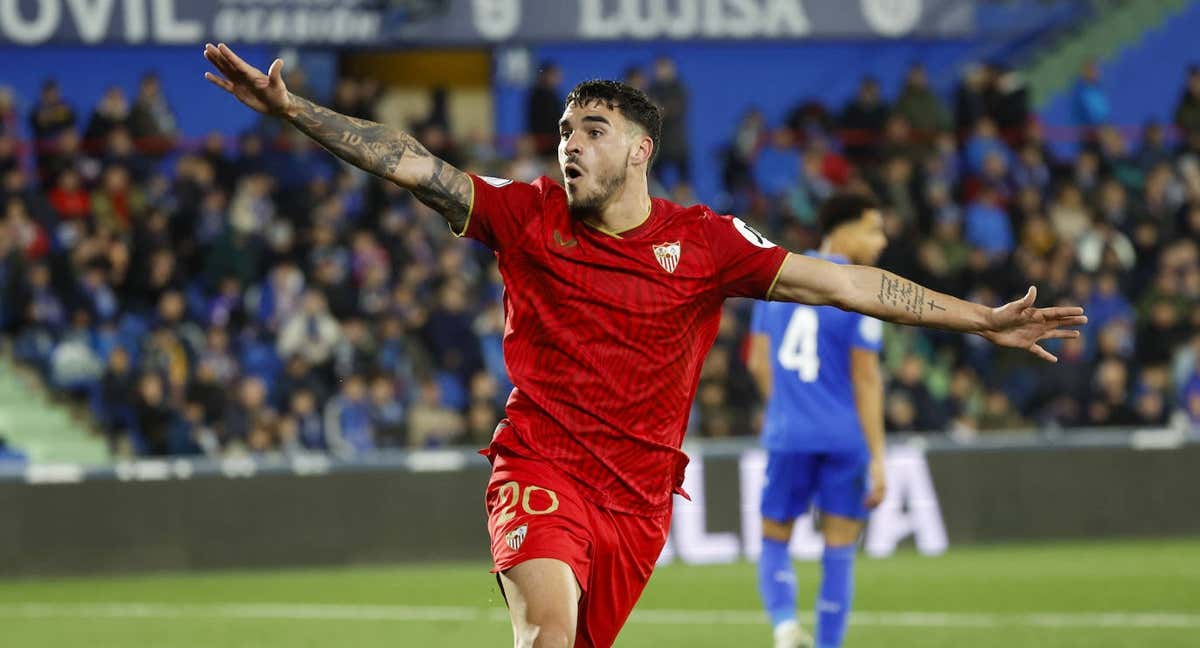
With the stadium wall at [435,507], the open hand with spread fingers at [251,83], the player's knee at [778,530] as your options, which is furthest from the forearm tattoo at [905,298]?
the stadium wall at [435,507]

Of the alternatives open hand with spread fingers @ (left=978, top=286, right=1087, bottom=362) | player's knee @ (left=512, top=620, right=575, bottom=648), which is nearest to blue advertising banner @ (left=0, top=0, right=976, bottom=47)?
open hand with spread fingers @ (left=978, top=286, right=1087, bottom=362)

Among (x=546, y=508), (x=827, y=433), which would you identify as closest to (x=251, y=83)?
(x=546, y=508)

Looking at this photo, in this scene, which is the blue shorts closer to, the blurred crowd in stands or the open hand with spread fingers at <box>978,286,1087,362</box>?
the open hand with spread fingers at <box>978,286,1087,362</box>

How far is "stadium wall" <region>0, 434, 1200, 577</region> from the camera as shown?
13.5 m

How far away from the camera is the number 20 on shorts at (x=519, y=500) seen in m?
5.29

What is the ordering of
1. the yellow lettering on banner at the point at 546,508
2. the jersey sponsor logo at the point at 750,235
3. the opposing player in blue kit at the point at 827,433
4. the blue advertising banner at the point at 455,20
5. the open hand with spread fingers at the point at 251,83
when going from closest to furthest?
the open hand with spread fingers at the point at 251,83 → the yellow lettering on banner at the point at 546,508 → the jersey sponsor logo at the point at 750,235 → the opposing player in blue kit at the point at 827,433 → the blue advertising banner at the point at 455,20

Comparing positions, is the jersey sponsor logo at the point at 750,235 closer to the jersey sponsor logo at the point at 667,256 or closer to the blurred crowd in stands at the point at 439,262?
the jersey sponsor logo at the point at 667,256

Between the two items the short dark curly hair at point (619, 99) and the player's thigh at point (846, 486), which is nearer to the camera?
the short dark curly hair at point (619, 99)

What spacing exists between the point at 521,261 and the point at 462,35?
43.6 feet

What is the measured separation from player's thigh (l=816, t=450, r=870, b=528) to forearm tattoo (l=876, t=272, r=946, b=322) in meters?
2.78

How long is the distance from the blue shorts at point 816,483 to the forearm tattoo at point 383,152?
3288mm

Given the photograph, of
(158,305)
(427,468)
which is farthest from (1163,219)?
(158,305)

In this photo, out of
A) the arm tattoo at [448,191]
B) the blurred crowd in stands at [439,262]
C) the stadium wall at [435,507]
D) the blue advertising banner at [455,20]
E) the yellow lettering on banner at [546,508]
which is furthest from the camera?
the blue advertising banner at [455,20]

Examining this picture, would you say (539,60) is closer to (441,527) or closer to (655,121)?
(441,527)
